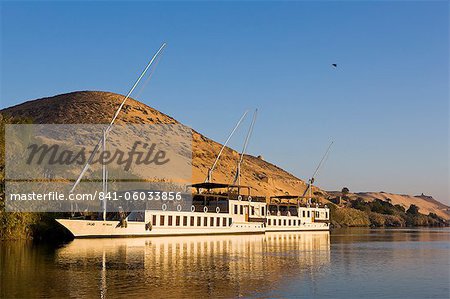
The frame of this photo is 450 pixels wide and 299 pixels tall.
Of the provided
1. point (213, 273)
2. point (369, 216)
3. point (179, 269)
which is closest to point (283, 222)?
point (369, 216)

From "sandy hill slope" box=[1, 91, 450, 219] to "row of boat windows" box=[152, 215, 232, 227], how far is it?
57269 millimetres

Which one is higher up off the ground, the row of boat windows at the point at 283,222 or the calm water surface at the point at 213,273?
the row of boat windows at the point at 283,222

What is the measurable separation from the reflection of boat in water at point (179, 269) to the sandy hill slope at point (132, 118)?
95.9 m

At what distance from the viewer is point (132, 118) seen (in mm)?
171500

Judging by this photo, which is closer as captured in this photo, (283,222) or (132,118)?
(283,222)

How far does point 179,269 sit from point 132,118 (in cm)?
13741

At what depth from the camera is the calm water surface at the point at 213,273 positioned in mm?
28516

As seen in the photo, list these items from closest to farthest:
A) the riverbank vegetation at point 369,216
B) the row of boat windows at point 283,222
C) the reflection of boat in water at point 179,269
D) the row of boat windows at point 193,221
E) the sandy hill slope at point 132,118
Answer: the reflection of boat in water at point 179,269 → the row of boat windows at point 193,221 → the row of boat windows at point 283,222 → the riverbank vegetation at point 369,216 → the sandy hill slope at point 132,118

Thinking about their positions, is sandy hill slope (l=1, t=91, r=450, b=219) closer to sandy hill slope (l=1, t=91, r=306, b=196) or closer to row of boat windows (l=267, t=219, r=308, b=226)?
sandy hill slope (l=1, t=91, r=306, b=196)

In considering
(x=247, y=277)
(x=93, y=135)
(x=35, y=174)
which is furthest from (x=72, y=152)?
(x=247, y=277)

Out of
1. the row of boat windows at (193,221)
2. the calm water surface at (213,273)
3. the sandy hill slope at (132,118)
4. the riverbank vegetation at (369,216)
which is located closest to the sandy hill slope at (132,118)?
the sandy hill slope at (132,118)

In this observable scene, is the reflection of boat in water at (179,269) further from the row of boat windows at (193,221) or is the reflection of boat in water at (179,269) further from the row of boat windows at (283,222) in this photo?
the row of boat windows at (283,222)

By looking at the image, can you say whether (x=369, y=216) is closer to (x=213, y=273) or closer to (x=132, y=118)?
(x=132, y=118)

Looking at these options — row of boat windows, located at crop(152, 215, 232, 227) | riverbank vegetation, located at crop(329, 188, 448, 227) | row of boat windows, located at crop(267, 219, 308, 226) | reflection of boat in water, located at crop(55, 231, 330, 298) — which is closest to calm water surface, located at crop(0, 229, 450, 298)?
reflection of boat in water, located at crop(55, 231, 330, 298)
